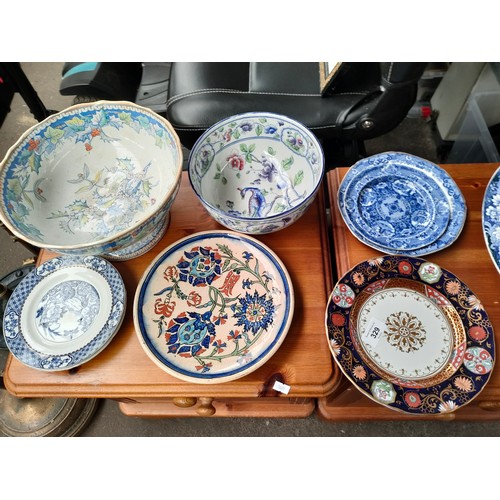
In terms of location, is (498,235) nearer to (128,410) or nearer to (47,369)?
(47,369)

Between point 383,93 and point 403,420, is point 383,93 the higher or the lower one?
the higher one

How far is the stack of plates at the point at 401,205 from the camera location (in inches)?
31.8

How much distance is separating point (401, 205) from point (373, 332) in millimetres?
292

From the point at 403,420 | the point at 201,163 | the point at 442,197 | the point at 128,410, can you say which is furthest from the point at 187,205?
the point at 403,420

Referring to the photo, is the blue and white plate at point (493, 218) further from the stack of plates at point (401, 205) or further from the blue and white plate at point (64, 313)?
the blue and white plate at point (64, 313)

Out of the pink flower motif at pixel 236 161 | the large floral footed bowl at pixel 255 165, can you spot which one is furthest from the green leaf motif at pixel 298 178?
the pink flower motif at pixel 236 161

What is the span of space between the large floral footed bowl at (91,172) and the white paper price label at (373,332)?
455 millimetres

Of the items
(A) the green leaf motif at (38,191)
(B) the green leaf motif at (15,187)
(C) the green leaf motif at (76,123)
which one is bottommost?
(A) the green leaf motif at (38,191)

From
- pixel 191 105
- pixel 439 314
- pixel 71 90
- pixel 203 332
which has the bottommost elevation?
pixel 439 314

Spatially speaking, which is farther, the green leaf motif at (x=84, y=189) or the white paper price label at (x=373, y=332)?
the green leaf motif at (x=84, y=189)

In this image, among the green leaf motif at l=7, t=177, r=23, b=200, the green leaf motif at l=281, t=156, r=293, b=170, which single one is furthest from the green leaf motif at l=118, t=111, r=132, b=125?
the green leaf motif at l=281, t=156, r=293, b=170

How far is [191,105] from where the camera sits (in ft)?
3.89

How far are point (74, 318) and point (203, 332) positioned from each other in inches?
10.0

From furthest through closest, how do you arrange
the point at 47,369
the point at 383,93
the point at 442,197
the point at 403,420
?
the point at 403,420, the point at 383,93, the point at 442,197, the point at 47,369
